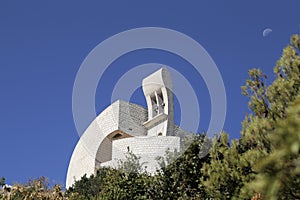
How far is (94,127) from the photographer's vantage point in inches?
1503

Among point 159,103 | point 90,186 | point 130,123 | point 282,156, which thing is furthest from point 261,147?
point 159,103

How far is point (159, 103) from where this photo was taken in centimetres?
3791

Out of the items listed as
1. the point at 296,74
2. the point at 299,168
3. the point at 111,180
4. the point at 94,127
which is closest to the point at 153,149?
the point at 94,127

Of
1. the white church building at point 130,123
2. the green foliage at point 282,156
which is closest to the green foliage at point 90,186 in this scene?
the white church building at point 130,123

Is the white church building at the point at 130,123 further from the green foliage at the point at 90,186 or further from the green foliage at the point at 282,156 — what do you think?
the green foliage at the point at 282,156

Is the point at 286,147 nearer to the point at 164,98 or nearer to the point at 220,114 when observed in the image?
the point at 220,114

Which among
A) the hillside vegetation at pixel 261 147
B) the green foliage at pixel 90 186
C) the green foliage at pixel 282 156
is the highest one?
the green foliage at pixel 90 186

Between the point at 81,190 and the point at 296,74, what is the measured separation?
21.1m

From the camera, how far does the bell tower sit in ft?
119

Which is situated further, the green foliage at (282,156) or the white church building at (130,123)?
the white church building at (130,123)

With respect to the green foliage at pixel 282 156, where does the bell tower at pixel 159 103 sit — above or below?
above

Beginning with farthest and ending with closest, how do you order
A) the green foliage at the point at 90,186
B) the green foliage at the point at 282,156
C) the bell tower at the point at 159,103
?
the bell tower at the point at 159,103 < the green foliage at the point at 90,186 < the green foliage at the point at 282,156

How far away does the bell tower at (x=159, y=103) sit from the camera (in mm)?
36125

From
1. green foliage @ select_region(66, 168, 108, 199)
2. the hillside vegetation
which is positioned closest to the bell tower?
green foliage @ select_region(66, 168, 108, 199)
